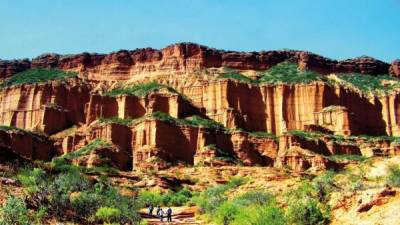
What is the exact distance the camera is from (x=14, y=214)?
26203 millimetres

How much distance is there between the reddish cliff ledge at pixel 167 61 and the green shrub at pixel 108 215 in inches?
3137

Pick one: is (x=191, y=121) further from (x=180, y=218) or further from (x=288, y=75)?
(x=180, y=218)

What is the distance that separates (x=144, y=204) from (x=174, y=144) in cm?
3908

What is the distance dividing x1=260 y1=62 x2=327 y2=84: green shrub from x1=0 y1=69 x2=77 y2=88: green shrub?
1318 inches

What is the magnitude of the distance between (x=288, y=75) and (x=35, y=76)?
4322 centimetres

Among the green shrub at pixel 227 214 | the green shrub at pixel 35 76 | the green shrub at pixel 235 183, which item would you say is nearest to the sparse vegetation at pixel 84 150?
the green shrub at pixel 35 76

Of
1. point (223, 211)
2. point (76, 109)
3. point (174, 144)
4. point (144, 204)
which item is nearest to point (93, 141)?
point (174, 144)

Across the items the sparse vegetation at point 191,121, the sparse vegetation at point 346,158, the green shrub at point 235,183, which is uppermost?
the sparse vegetation at point 191,121

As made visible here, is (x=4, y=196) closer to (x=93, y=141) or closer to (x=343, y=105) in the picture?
(x=93, y=141)

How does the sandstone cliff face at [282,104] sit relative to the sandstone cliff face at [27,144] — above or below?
above

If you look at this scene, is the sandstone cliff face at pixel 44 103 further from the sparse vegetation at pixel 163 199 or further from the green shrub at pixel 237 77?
the sparse vegetation at pixel 163 199

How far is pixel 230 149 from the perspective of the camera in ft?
300

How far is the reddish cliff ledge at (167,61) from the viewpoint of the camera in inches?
4439

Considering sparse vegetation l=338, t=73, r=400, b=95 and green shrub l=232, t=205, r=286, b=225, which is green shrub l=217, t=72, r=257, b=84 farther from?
green shrub l=232, t=205, r=286, b=225
